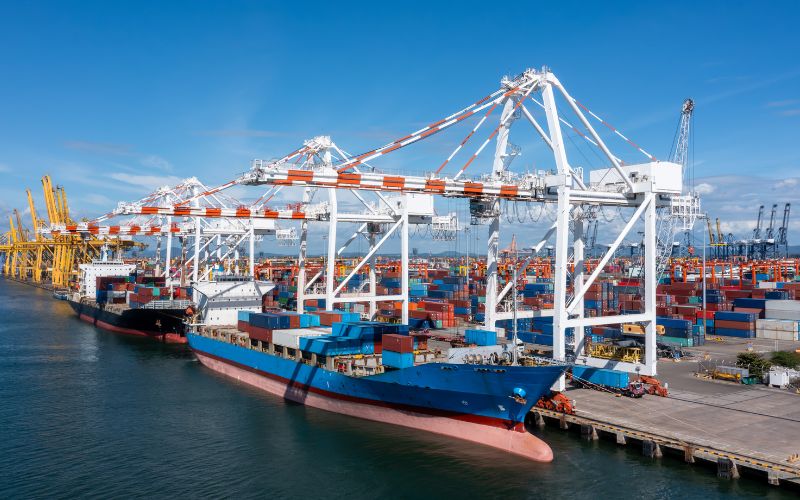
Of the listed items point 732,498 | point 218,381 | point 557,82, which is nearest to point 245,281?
point 218,381

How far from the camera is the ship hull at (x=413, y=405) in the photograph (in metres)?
23.0

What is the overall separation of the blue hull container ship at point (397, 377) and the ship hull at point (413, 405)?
0.04 metres

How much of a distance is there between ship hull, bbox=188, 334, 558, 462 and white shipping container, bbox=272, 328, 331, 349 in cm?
98

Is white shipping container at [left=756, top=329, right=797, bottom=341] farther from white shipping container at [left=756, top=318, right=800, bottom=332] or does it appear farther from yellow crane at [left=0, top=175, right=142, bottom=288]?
yellow crane at [left=0, top=175, right=142, bottom=288]

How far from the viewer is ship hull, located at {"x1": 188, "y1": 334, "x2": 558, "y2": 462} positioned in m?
23.0

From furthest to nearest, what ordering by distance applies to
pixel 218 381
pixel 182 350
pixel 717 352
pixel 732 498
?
pixel 182 350 → pixel 717 352 → pixel 218 381 → pixel 732 498

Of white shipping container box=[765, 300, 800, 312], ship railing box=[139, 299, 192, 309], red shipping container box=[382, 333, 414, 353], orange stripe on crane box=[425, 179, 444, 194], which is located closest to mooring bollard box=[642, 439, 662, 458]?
red shipping container box=[382, 333, 414, 353]

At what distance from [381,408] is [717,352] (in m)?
26.6

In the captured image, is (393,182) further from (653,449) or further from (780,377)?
(780,377)

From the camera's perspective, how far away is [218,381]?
36250 mm

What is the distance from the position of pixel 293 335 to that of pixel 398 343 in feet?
26.9

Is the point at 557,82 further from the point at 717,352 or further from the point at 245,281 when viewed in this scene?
the point at 245,281

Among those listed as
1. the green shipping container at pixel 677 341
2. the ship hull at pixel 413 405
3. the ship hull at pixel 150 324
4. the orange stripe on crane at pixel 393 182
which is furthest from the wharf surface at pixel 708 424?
the ship hull at pixel 150 324

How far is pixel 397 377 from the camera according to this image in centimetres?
2623
